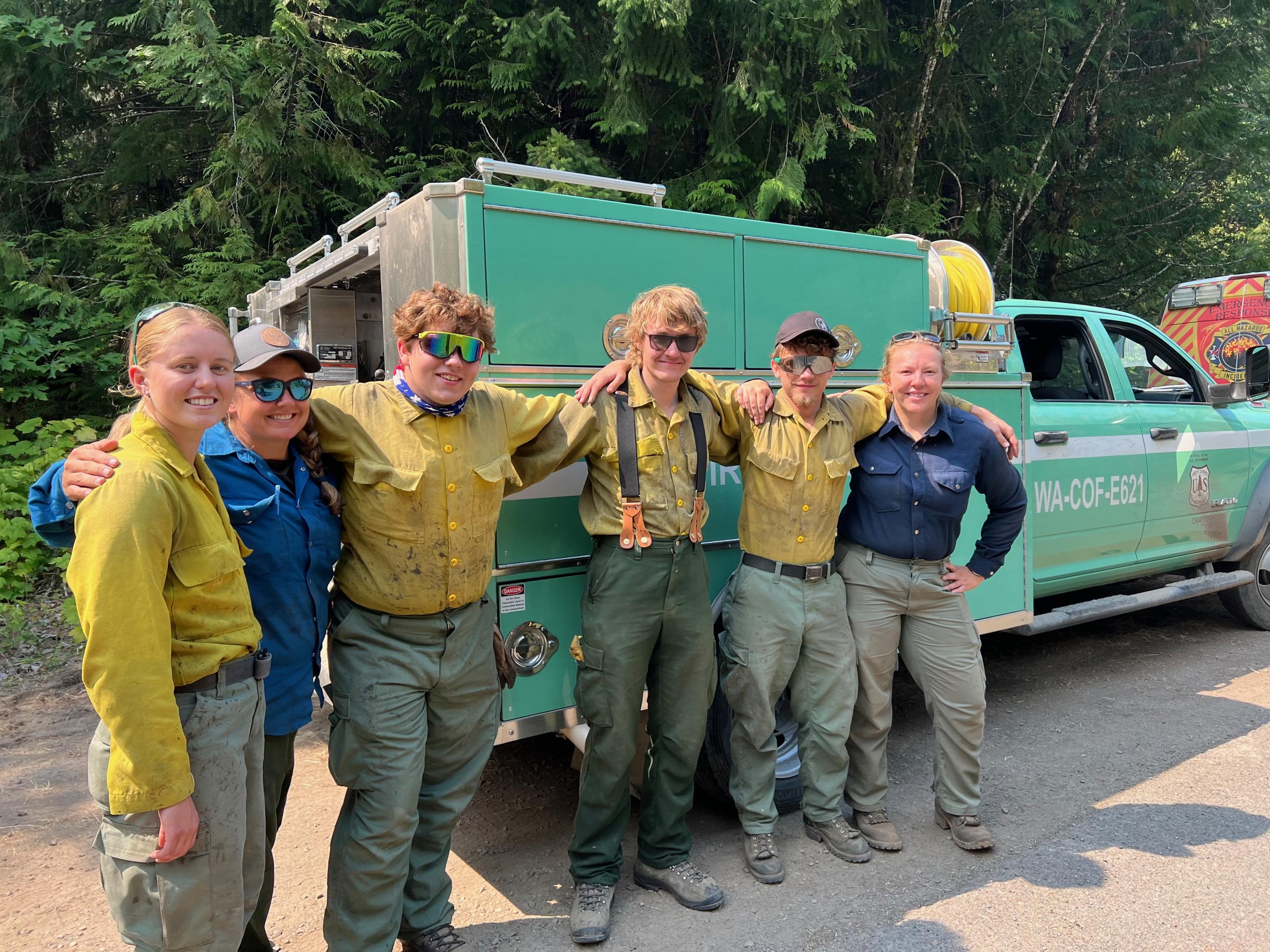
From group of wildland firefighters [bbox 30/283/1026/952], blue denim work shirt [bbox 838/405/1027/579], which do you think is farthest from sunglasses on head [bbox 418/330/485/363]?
blue denim work shirt [bbox 838/405/1027/579]

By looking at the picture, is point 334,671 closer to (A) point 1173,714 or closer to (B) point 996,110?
(A) point 1173,714

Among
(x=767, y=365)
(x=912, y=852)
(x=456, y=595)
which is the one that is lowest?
(x=912, y=852)

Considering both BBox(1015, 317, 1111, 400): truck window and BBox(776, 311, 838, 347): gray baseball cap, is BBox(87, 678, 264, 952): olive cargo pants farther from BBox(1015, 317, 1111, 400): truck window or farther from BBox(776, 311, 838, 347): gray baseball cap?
BBox(1015, 317, 1111, 400): truck window

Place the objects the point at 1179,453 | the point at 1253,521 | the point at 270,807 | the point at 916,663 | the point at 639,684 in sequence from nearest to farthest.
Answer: the point at 270,807 < the point at 639,684 < the point at 916,663 < the point at 1179,453 < the point at 1253,521

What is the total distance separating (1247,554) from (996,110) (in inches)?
225

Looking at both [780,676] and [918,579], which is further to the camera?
[918,579]

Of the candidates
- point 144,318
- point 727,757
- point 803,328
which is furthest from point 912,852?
point 144,318

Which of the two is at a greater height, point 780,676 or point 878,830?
point 780,676

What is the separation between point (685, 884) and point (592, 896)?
13.2 inches

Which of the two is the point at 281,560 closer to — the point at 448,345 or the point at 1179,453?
the point at 448,345

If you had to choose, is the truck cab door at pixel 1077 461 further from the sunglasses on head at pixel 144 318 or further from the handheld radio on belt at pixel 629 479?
the sunglasses on head at pixel 144 318

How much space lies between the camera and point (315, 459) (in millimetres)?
2484

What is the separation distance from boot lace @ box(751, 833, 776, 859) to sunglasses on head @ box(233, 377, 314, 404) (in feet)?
7.31

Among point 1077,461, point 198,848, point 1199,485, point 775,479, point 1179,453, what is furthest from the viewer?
point 1199,485
